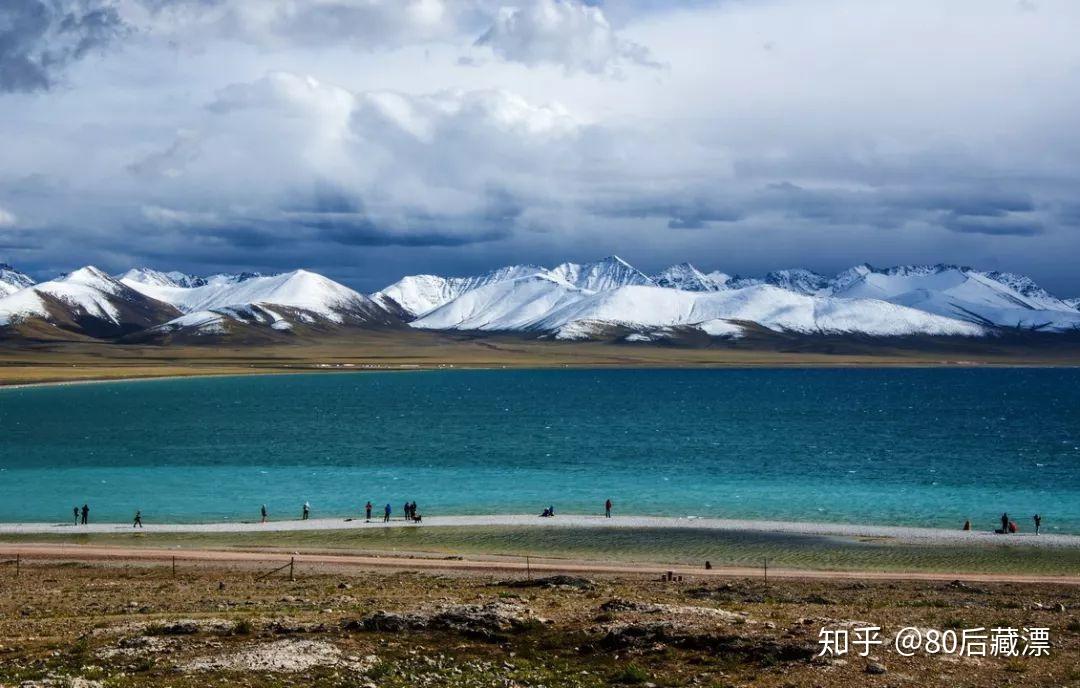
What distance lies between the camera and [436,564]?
4938cm

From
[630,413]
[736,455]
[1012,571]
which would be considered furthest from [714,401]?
[1012,571]

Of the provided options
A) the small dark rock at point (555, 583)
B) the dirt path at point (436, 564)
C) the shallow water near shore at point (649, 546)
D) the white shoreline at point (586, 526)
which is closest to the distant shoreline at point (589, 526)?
the white shoreline at point (586, 526)

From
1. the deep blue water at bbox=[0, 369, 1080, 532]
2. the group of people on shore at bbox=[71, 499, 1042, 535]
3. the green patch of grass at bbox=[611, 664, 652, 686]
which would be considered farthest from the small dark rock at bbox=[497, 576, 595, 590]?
the deep blue water at bbox=[0, 369, 1080, 532]

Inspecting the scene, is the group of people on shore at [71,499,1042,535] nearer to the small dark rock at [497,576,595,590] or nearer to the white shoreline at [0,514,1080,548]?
the white shoreline at [0,514,1080,548]

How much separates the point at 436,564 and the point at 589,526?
53.4 feet

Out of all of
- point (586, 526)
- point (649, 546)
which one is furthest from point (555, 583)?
point (586, 526)

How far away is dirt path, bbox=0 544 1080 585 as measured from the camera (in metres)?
46.9

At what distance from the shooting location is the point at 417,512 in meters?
69.8

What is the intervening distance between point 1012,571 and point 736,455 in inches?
2124

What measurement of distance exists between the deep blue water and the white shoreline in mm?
3596

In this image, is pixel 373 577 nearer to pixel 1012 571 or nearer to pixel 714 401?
pixel 1012 571

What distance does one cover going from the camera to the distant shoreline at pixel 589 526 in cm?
5922

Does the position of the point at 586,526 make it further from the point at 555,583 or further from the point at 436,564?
the point at 555,583

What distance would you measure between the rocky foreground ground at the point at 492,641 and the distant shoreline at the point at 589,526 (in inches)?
924
